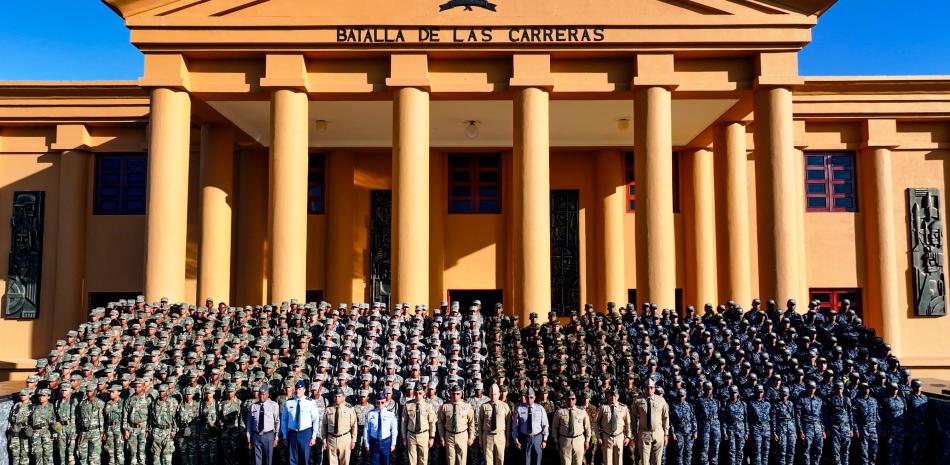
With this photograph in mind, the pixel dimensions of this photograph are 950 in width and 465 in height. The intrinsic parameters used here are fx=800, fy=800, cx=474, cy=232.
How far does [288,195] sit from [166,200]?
263 cm

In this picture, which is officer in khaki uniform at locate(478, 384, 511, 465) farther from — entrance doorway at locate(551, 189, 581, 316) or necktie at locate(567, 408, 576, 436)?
entrance doorway at locate(551, 189, 581, 316)

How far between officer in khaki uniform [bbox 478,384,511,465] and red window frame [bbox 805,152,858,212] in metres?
14.0

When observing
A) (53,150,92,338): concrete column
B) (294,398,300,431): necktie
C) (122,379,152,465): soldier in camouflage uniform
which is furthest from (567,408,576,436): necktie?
(53,150,92,338): concrete column

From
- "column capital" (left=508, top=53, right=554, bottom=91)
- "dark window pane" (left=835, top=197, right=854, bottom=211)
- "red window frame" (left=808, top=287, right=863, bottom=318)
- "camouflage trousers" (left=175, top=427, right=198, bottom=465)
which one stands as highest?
"column capital" (left=508, top=53, right=554, bottom=91)

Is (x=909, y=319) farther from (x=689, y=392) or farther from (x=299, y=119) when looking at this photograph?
(x=299, y=119)

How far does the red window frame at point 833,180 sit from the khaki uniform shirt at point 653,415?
1254cm

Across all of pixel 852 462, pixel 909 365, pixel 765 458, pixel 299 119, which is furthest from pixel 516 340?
pixel 909 365

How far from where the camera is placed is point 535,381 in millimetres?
12797

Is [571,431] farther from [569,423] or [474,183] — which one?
[474,183]

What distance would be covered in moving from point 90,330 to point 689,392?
10.5m

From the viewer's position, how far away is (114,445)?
12.1 m

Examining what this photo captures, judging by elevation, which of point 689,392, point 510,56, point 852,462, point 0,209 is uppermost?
point 510,56

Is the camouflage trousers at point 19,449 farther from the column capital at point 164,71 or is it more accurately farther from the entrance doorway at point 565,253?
the entrance doorway at point 565,253

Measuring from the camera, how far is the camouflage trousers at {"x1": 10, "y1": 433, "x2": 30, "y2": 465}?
11867 mm
